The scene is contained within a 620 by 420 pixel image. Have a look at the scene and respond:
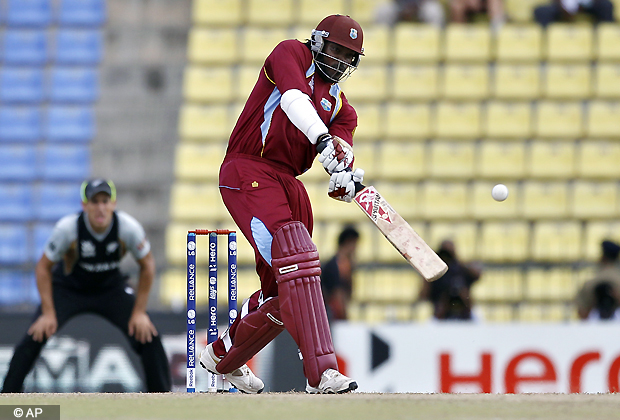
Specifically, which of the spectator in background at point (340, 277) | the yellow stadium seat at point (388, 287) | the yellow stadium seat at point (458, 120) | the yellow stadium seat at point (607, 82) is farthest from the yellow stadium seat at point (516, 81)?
the spectator in background at point (340, 277)

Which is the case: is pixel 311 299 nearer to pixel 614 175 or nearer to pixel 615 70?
pixel 614 175

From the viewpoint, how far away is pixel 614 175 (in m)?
10.5

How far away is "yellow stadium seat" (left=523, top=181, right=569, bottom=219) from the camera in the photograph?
33.5 ft

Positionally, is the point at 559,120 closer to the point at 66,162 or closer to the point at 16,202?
the point at 66,162

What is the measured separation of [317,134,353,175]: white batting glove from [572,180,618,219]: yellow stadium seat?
661 centimetres

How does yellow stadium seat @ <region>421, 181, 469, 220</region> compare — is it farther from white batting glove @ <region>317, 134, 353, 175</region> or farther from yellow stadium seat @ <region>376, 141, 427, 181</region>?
white batting glove @ <region>317, 134, 353, 175</region>

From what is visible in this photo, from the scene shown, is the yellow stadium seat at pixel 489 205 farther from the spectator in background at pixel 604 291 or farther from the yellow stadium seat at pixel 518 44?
the spectator in background at pixel 604 291

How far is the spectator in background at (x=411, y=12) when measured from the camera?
11.2 meters

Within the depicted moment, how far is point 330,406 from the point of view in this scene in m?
3.70

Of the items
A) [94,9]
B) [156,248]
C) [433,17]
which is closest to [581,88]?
[433,17]

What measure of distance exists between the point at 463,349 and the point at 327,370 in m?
3.65

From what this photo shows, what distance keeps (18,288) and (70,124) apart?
2.66 metres

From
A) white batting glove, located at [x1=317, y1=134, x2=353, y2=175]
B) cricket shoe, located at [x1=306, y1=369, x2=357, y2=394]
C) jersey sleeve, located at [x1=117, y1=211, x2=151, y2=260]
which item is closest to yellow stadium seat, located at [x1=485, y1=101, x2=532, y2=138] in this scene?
jersey sleeve, located at [x1=117, y1=211, x2=151, y2=260]

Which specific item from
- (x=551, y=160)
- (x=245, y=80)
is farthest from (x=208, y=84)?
(x=551, y=160)
